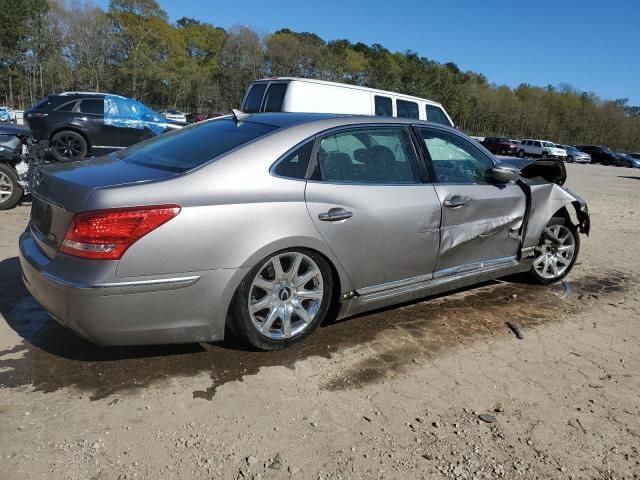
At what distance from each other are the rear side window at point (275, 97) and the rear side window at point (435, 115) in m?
3.29

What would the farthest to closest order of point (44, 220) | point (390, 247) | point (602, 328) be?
point (602, 328)
point (390, 247)
point (44, 220)

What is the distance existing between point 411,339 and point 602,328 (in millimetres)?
1657

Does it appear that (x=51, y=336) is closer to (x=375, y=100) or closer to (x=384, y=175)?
(x=384, y=175)

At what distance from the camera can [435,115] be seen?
11.1m

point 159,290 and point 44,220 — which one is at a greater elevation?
point 44,220

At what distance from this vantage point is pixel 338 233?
327cm

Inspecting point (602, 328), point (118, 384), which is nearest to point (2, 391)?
point (118, 384)

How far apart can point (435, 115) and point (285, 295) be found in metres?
8.81

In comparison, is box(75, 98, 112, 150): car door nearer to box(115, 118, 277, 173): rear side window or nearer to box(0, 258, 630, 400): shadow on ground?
box(0, 258, 630, 400): shadow on ground

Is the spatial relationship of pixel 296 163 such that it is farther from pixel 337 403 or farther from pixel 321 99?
pixel 321 99

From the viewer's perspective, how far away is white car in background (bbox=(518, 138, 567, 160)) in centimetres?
4000

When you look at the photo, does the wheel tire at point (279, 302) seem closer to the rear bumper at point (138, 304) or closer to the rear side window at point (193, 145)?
the rear bumper at point (138, 304)

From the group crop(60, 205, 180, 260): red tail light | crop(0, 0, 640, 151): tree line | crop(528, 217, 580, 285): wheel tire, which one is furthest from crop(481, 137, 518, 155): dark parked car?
crop(60, 205, 180, 260): red tail light

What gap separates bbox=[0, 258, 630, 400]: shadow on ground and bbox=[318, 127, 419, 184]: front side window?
1.08 metres
